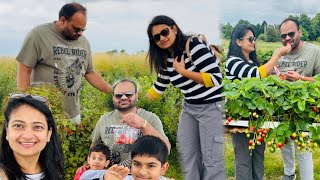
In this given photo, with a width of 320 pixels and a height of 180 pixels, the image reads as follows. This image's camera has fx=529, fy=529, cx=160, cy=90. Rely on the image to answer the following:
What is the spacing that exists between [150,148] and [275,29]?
0.90 metres

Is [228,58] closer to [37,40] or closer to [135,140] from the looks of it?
[135,140]

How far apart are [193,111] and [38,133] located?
2.63 ft

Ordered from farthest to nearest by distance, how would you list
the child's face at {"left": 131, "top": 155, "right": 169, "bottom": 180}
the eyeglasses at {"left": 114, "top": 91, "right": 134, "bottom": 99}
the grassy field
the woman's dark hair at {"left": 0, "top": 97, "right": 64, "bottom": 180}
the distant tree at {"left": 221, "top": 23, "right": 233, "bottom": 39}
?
the distant tree at {"left": 221, "top": 23, "right": 233, "bottom": 39}
the grassy field
the eyeglasses at {"left": 114, "top": 91, "right": 134, "bottom": 99}
the child's face at {"left": 131, "top": 155, "right": 169, "bottom": 180}
the woman's dark hair at {"left": 0, "top": 97, "right": 64, "bottom": 180}

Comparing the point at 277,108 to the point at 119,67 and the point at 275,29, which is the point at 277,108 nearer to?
the point at 275,29

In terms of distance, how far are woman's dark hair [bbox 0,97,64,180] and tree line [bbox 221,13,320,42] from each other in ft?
3.39

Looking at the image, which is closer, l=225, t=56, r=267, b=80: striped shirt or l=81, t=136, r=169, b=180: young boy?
l=81, t=136, r=169, b=180: young boy

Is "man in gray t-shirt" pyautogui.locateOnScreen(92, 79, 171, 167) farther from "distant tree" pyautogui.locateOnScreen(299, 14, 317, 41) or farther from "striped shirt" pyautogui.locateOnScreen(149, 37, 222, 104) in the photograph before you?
"distant tree" pyautogui.locateOnScreen(299, 14, 317, 41)

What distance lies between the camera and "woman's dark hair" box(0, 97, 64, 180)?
1.46 meters

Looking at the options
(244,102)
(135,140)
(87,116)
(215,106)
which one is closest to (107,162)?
(135,140)

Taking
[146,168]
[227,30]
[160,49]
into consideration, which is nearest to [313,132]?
[227,30]

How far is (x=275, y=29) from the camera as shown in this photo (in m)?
2.35

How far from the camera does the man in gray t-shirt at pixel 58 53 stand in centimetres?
199

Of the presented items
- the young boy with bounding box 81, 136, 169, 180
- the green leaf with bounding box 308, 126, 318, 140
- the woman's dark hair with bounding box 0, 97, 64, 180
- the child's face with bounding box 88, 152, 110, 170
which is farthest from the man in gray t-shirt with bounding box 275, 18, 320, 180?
the woman's dark hair with bounding box 0, 97, 64, 180

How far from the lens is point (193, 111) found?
2.12m
